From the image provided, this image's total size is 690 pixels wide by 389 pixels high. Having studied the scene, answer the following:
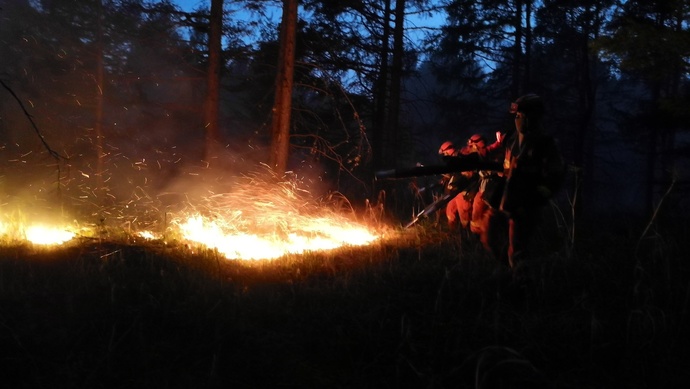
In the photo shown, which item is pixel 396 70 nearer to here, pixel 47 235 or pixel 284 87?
pixel 284 87

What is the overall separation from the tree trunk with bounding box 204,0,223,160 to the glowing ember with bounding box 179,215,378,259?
3494 millimetres

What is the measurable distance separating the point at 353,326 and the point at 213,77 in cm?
903

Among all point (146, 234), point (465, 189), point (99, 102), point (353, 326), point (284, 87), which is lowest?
point (353, 326)

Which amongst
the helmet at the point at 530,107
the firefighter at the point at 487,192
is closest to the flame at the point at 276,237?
the firefighter at the point at 487,192

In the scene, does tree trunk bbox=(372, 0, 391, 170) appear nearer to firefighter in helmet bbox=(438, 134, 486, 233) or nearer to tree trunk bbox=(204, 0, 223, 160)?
tree trunk bbox=(204, 0, 223, 160)

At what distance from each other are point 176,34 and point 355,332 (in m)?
9.92

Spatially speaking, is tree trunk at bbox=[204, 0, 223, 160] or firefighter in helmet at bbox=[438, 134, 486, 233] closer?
firefighter in helmet at bbox=[438, 134, 486, 233]

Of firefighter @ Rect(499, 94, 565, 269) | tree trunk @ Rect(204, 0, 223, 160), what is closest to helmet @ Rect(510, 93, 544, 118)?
firefighter @ Rect(499, 94, 565, 269)

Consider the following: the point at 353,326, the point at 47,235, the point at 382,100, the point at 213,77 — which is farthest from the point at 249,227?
the point at 382,100

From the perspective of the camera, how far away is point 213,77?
37.9 feet

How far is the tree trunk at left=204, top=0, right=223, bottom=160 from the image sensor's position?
36.8 ft

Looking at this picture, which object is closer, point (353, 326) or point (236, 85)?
point (353, 326)

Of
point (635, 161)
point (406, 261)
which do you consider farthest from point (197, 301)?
point (635, 161)

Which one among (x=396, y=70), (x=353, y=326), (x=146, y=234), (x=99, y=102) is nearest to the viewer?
(x=353, y=326)
